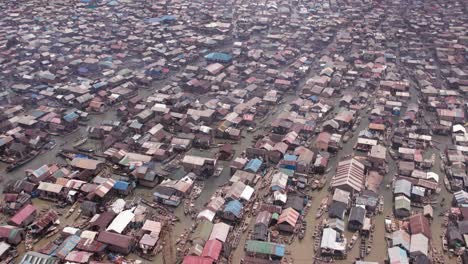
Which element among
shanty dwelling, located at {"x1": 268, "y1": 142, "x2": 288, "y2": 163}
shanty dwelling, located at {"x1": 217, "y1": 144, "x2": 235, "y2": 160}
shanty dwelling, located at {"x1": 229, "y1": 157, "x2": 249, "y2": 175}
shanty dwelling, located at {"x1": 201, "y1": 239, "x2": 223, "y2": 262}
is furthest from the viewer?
shanty dwelling, located at {"x1": 217, "y1": 144, "x2": 235, "y2": 160}

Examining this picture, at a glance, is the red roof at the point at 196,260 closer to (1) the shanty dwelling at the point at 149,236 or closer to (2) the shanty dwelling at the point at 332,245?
(1) the shanty dwelling at the point at 149,236

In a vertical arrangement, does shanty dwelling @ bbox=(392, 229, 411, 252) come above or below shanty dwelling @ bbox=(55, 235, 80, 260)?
below

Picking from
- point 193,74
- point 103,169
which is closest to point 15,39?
point 193,74

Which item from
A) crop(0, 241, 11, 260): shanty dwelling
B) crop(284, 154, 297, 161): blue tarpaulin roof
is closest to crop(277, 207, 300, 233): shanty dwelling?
crop(284, 154, 297, 161): blue tarpaulin roof

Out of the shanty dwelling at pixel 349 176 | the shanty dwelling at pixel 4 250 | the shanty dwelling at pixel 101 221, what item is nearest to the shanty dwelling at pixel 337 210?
the shanty dwelling at pixel 349 176

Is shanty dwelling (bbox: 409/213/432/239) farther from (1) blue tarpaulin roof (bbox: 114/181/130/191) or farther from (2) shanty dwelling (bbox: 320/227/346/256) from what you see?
(1) blue tarpaulin roof (bbox: 114/181/130/191)

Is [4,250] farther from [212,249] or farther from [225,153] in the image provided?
[225,153]
